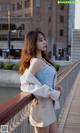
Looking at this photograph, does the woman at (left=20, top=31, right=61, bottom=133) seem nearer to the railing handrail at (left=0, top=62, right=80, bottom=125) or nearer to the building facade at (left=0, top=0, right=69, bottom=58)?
the railing handrail at (left=0, top=62, right=80, bottom=125)

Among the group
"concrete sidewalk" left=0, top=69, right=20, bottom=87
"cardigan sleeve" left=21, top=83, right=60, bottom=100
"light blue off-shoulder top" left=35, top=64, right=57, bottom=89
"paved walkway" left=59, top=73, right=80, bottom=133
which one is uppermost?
"light blue off-shoulder top" left=35, top=64, right=57, bottom=89

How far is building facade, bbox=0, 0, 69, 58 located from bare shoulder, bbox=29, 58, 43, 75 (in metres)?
86.4

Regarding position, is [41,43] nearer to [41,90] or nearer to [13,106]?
[41,90]

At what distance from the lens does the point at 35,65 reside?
5.36m

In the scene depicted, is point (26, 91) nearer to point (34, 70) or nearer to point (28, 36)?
point (34, 70)

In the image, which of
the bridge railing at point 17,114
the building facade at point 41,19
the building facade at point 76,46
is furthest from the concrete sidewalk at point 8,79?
the bridge railing at point 17,114

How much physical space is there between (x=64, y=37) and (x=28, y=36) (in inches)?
3639

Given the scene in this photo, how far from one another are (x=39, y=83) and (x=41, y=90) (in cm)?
8

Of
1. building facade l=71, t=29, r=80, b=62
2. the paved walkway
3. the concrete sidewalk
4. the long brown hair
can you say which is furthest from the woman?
the concrete sidewalk

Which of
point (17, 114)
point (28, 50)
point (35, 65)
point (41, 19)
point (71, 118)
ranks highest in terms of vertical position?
point (41, 19)

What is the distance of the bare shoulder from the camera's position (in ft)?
17.5

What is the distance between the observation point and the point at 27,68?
5418 mm

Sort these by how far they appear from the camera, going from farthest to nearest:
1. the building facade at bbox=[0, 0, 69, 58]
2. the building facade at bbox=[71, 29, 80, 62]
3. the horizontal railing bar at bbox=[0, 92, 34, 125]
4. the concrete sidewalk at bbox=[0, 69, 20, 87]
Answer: the building facade at bbox=[0, 0, 69, 58]
the concrete sidewalk at bbox=[0, 69, 20, 87]
the building facade at bbox=[71, 29, 80, 62]
the horizontal railing bar at bbox=[0, 92, 34, 125]

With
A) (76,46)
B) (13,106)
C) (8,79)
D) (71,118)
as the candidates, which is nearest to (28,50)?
(13,106)
